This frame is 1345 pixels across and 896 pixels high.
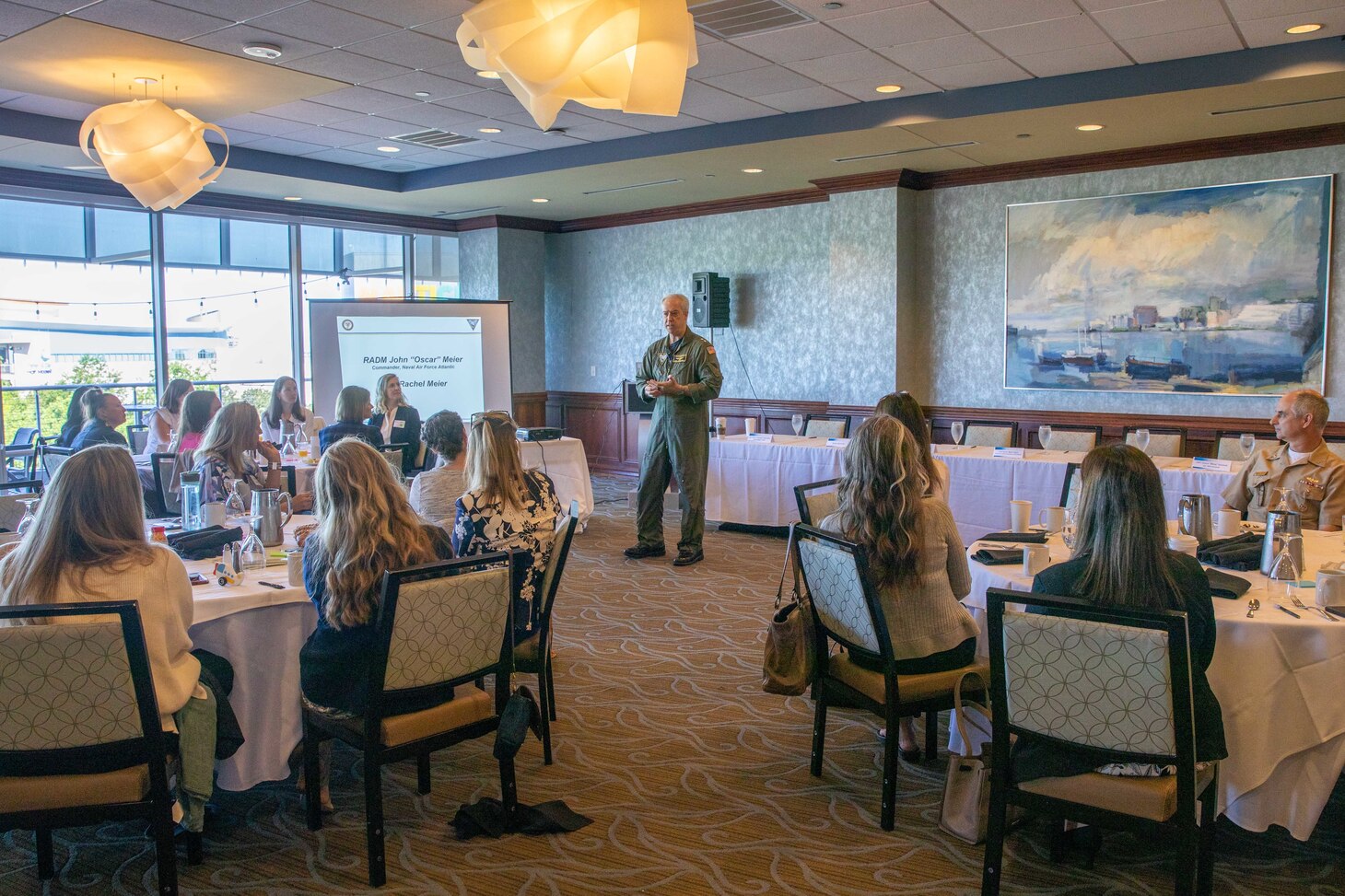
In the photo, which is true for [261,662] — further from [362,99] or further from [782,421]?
[782,421]

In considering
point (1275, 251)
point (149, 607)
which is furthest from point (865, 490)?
point (1275, 251)

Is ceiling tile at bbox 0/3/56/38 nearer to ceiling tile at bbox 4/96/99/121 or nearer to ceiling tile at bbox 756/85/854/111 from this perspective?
ceiling tile at bbox 4/96/99/121

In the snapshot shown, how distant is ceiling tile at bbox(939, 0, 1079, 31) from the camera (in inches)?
197

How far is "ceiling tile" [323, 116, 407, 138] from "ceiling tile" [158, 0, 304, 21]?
7.96 feet

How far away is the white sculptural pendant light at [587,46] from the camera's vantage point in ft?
10.6

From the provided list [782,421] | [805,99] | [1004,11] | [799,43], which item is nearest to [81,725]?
[799,43]

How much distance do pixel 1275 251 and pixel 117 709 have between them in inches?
313

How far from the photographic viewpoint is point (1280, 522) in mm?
3260

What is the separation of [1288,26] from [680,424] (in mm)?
4137

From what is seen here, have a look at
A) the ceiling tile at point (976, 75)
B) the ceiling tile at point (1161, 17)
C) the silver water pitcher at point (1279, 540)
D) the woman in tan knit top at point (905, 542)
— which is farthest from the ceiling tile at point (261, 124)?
the silver water pitcher at point (1279, 540)

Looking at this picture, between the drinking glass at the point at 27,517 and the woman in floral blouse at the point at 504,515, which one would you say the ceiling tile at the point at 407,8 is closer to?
the woman in floral blouse at the point at 504,515

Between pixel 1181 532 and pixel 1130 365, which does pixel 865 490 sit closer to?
pixel 1181 532

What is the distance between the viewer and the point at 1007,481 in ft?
21.3

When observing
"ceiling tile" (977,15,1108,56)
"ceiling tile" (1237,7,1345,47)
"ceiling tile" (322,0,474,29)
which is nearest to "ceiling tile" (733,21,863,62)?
"ceiling tile" (977,15,1108,56)
